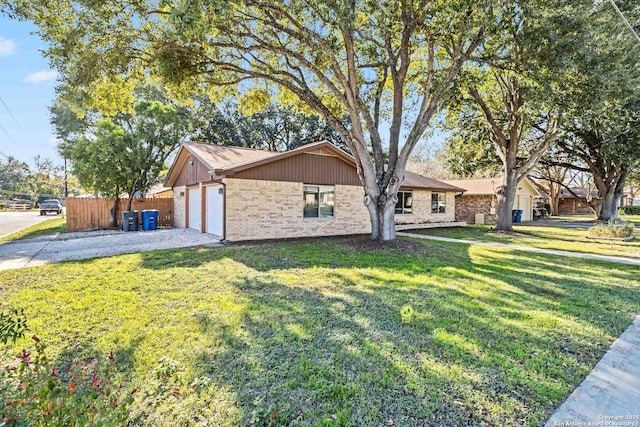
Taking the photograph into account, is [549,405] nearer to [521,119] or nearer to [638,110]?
[521,119]

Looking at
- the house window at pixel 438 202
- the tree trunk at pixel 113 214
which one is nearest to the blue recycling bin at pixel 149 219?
the tree trunk at pixel 113 214

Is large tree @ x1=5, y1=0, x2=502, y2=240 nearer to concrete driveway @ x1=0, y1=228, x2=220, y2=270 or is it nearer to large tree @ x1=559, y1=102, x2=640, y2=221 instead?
concrete driveway @ x1=0, y1=228, x2=220, y2=270

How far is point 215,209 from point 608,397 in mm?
11626

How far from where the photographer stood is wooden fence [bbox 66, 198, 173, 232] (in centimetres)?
1486

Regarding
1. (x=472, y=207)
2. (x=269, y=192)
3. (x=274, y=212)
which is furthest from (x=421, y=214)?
(x=269, y=192)

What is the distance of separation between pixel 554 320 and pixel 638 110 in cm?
1735

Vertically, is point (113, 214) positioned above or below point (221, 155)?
below

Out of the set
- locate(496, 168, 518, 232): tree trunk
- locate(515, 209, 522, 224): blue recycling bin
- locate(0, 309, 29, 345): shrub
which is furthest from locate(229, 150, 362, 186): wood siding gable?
locate(515, 209, 522, 224): blue recycling bin

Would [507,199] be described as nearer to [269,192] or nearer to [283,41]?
[269,192]

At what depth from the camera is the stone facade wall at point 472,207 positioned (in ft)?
79.7

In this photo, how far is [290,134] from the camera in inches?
1022

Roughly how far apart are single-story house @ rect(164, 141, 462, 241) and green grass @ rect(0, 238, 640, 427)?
412 centimetres

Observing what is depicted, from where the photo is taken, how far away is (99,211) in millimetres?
15656

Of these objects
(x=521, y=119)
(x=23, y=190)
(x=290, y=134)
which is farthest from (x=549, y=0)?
(x=23, y=190)
